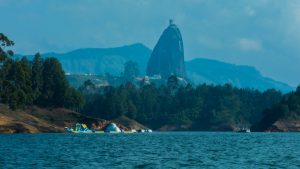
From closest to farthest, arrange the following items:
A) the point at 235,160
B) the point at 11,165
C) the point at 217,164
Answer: the point at 11,165 < the point at 217,164 < the point at 235,160

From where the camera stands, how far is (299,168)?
7106 cm

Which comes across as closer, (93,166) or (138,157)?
(93,166)

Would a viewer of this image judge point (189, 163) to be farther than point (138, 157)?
No

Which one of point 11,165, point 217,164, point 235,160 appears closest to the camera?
point 11,165

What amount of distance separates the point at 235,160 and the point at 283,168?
35.8 feet

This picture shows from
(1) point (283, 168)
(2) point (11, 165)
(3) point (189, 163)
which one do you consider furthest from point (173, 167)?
(2) point (11, 165)

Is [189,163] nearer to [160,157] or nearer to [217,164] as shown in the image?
[217,164]

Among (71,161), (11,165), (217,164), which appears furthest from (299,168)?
(11,165)

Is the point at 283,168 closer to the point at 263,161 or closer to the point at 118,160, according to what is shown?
the point at 263,161

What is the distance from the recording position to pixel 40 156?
8581 centimetres

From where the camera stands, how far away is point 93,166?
232ft

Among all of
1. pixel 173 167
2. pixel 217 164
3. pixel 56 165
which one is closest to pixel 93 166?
pixel 56 165

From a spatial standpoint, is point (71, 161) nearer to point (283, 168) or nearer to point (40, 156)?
point (40, 156)

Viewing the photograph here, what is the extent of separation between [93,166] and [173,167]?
889 centimetres
